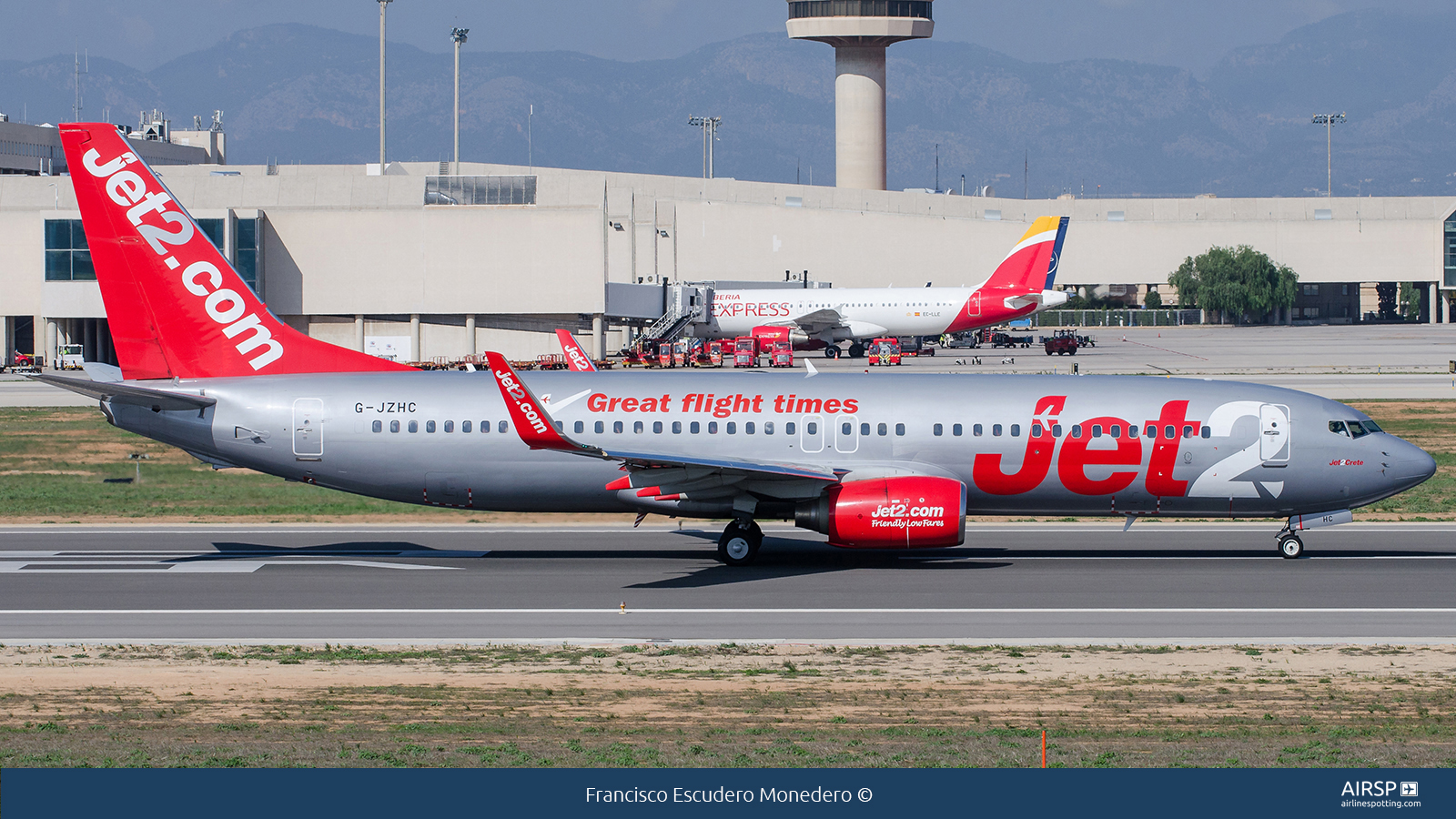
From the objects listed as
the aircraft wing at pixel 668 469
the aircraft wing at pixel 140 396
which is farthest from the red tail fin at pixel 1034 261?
the aircraft wing at pixel 140 396

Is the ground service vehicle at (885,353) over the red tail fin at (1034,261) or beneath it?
beneath

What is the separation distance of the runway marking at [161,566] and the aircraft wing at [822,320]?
77.3 m

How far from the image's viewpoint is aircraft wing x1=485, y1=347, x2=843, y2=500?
85.9 feet

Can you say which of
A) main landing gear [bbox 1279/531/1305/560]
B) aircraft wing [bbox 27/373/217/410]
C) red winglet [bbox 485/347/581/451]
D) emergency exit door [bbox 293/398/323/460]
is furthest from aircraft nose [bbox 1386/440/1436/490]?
aircraft wing [bbox 27/373/217/410]

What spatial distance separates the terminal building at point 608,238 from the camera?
105125 mm

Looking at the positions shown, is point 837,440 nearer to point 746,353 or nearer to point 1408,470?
point 1408,470

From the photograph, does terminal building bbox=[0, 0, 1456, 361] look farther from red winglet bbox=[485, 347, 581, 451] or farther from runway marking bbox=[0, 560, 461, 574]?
red winglet bbox=[485, 347, 581, 451]

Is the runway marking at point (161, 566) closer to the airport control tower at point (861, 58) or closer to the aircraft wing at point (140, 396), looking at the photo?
the aircraft wing at point (140, 396)

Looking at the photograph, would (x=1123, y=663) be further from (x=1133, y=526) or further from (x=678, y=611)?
(x=1133, y=526)

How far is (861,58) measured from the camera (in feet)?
598

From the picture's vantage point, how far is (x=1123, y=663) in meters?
20.7

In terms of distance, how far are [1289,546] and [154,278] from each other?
970 inches

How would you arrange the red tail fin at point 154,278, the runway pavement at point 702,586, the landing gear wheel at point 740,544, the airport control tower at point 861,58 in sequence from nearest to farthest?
the runway pavement at point 702,586 < the landing gear wheel at point 740,544 < the red tail fin at point 154,278 < the airport control tower at point 861,58

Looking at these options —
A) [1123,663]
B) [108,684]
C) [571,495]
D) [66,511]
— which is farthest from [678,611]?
[66,511]
